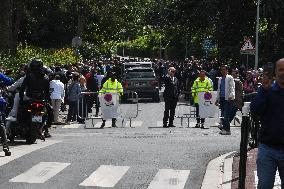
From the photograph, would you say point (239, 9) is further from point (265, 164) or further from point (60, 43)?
point (265, 164)

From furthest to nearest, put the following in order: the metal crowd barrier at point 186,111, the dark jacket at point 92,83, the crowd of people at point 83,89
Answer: the dark jacket at point 92,83, the metal crowd barrier at point 186,111, the crowd of people at point 83,89

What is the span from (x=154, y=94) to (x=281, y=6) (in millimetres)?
10556

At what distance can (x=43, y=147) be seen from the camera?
15664 millimetres

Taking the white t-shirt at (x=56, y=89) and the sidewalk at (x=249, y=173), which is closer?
the sidewalk at (x=249, y=173)

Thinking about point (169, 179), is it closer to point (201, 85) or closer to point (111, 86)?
point (201, 85)

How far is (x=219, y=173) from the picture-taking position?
12.6 metres

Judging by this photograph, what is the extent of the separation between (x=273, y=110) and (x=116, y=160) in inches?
260

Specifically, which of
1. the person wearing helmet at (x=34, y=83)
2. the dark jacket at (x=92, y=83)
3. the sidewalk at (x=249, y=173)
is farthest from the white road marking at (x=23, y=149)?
the dark jacket at (x=92, y=83)

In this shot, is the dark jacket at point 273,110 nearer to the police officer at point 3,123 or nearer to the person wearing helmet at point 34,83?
the police officer at point 3,123

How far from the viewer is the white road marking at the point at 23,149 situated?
13.5 meters

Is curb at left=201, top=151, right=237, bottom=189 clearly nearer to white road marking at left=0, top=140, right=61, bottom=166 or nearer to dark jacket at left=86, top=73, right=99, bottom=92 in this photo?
white road marking at left=0, top=140, right=61, bottom=166

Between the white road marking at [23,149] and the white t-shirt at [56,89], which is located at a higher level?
the white t-shirt at [56,89]

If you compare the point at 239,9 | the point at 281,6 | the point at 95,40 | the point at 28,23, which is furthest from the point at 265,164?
the point at 95,40

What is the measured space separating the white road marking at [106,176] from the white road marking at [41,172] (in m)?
0.62
